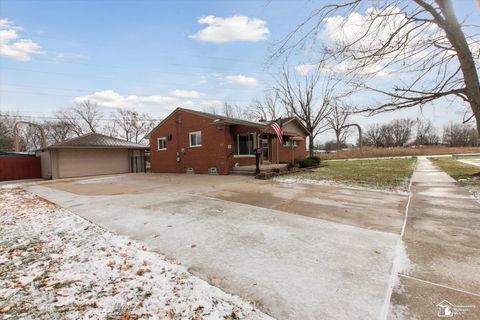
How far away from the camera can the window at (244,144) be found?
1478cm

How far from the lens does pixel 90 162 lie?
18891mm

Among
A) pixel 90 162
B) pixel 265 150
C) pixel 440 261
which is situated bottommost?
pixel 440 261

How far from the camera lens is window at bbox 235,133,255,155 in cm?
1478

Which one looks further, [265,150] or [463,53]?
[265,150]

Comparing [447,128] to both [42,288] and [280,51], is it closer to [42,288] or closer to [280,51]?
[280,51]

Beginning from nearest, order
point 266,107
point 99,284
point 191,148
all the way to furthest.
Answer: point 99,284, point 191,148, point 266,107

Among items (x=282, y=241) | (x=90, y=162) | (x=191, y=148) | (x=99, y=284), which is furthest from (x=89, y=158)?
(x=282, y=241)

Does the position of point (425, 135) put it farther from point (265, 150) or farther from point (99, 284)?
point (99, 284)

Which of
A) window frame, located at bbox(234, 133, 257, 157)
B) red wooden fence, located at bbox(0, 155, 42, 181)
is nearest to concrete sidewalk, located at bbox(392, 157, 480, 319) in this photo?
window frame, located at bbox(234, 133, 257, 157)

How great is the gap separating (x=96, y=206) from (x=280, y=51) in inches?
285

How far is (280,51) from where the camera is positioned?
315 inches

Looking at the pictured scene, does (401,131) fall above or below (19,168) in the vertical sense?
above

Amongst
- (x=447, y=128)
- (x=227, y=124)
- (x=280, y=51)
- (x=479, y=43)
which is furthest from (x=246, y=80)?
(x=447, y=128)

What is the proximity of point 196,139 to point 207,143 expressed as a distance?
1246 mm
